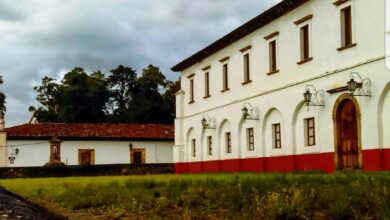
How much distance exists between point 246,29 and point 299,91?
618 cm

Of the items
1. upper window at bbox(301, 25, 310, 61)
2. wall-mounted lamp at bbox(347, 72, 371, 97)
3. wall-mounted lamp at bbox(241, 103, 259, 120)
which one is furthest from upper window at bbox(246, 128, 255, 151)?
wall-mounted lamp at bbox(347, 72, 371, 97)

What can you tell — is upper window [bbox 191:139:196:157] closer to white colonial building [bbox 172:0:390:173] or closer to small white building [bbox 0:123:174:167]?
white colonial building [bbox 172:0:390:173]

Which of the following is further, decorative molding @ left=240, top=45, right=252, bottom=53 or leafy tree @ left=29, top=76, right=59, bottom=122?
leafy tree @ left=29, top=76, right=59, bottom=122

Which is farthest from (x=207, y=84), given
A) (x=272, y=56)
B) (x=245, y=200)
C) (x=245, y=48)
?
(x=245, y=200)

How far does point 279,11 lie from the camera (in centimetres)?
2781

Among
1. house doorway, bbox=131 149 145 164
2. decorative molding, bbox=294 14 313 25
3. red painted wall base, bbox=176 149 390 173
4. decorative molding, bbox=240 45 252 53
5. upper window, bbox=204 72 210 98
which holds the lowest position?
red painted wall base, bbox=176 149 390 173

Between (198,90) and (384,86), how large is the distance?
19206 mm

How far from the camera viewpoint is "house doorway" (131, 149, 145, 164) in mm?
51062

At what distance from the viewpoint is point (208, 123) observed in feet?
121

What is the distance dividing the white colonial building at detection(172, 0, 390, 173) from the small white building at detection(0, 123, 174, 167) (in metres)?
13.5

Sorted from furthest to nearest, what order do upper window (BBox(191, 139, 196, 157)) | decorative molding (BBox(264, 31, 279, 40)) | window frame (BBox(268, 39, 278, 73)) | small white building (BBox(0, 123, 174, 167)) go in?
1. small white building (BBox(0, 123, 174, 167))
2. upper window (BBox(191, 139, 196, 157))
3. window frame (BBox(268, 39, 278, 73))
4. decorative molding (BBox(264, 31, 279, 40))

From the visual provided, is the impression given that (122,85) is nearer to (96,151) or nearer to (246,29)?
(96,151)

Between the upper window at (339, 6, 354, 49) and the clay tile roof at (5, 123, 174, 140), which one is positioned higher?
the upper window at (339, 6, 354, 49)

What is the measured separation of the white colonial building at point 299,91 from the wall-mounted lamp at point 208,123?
66mm
